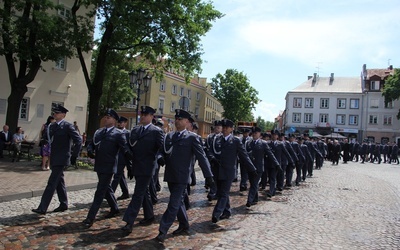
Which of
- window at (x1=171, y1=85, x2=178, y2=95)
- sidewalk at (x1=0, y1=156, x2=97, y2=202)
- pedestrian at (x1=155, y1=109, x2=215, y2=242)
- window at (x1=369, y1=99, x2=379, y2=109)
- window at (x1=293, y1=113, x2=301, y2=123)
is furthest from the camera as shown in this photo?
window at (x1=293, y1=113, x2=301, y2=123)

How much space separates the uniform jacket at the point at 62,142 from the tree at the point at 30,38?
10.3 metres

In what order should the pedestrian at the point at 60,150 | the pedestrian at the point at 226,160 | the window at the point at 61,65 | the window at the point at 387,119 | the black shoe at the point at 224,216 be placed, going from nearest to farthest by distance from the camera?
the pedestrian at the point at 60,150 → the pedestrian at the point at 226,160 → the black shoe at the point at 224,216 → the window at the point at 61,65 → the window at the point at 387,119

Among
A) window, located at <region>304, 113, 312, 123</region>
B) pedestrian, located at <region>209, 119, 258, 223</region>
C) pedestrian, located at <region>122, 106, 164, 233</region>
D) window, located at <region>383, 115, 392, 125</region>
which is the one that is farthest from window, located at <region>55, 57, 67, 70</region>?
window, located at <region>383, 115, 392, 125</region>

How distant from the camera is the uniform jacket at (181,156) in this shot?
6098 mm

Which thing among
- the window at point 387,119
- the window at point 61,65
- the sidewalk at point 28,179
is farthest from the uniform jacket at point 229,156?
the window at point 387,119

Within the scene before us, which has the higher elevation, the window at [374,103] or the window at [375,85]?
the window at [375,85]

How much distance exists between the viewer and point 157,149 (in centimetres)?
648

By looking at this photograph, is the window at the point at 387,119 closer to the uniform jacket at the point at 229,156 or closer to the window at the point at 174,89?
the window at the point at 174,89

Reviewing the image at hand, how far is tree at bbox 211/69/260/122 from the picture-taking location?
6806 centimetres

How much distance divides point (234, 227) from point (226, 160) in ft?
4.36

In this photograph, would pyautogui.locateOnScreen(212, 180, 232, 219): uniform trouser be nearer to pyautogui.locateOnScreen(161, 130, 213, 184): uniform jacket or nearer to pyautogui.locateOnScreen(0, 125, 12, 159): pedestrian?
pyautogui.locateOnScreen(161, 130, 213, 184): uniform jacket

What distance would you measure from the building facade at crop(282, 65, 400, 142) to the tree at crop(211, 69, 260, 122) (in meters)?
7.78

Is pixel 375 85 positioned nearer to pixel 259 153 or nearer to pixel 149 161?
pixel 259 153

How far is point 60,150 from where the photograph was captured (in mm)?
7344
